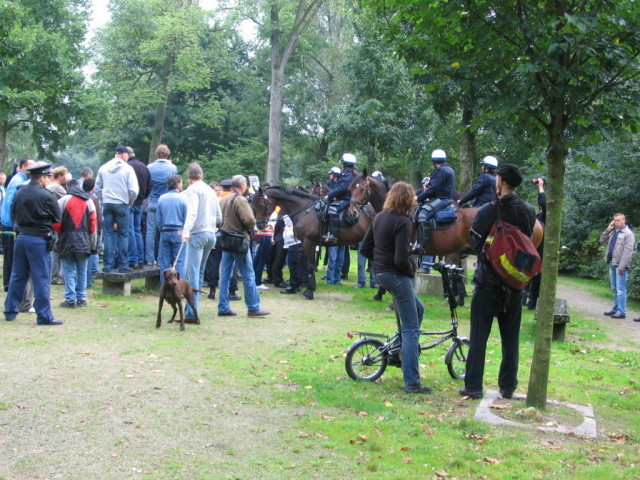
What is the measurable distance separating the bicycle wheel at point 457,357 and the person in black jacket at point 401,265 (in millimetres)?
720

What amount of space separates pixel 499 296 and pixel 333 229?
779 centimetres

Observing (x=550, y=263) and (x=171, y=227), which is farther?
(x=171, y=227)

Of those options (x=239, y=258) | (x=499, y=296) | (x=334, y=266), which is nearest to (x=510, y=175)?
(x=499, y=296)

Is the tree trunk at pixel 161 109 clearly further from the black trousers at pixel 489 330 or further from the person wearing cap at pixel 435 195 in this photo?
the black trousers at pixel 489 330

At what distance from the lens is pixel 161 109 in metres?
41.5

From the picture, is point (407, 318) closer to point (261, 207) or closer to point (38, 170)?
point (38, 170)

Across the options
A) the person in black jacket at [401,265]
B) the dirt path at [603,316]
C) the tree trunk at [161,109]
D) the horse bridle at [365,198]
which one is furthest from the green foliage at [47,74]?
the person in black jacket at [401,265]

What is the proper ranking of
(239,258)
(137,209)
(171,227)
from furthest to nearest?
(137,209) < (171,227) < (239,258)

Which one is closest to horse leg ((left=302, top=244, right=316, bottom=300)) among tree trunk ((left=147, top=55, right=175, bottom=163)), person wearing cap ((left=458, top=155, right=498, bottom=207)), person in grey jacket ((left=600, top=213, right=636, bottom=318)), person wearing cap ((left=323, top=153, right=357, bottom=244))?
person wearing cap ((left=323, top=153, right=357, bottom=244))

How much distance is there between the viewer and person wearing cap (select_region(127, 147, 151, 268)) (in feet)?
45.3

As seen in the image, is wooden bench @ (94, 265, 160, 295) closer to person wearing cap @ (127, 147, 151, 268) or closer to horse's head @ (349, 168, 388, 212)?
person wearing cap @ (127, 147, 151, 268)

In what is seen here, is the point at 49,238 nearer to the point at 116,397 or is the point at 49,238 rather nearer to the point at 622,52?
the point at 116,397

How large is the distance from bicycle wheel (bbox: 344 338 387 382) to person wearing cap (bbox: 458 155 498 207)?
6.74 meters

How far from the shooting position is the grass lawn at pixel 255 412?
5520 millimetres
